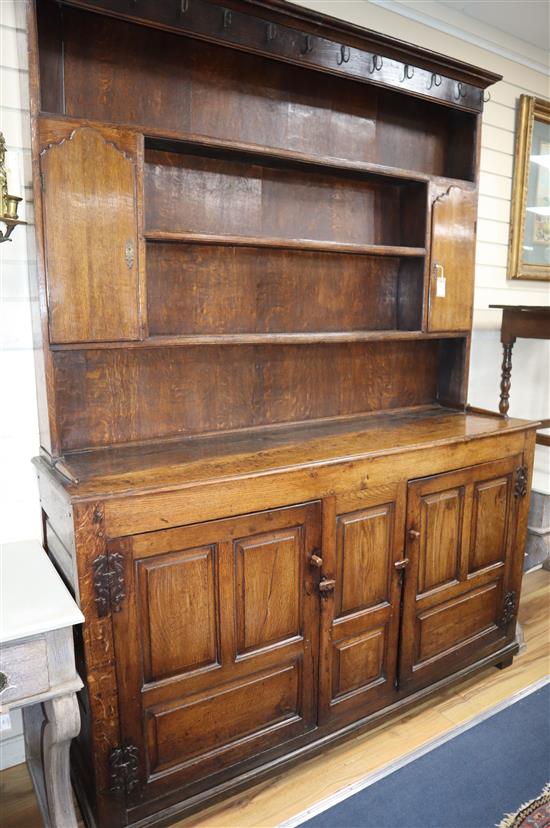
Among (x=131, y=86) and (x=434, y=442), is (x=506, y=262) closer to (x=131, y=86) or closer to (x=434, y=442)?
(x=434, y=442)

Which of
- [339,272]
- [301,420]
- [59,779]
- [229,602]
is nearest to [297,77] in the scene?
[339,272]

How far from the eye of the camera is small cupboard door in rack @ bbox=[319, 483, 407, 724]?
6.36 feet

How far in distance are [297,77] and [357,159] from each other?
0.40 meters

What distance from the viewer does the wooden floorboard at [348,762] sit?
186 centimetres

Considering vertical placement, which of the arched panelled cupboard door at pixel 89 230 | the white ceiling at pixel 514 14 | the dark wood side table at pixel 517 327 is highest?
the white ceiling at pixel 514 14

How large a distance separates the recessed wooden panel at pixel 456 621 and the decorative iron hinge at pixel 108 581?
123 cm

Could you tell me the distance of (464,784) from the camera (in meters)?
1.99

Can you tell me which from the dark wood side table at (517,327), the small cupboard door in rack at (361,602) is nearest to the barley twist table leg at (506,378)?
the dark wood side table at (517,327)

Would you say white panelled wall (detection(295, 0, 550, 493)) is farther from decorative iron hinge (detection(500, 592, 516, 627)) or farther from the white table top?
the white table top

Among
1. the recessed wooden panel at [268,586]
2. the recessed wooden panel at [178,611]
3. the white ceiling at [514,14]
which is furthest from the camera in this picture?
the white ceiling at [514,14]

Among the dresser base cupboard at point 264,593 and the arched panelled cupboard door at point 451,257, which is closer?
the dresser base cupboard at point 264,593

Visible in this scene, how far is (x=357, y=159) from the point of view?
240 cm

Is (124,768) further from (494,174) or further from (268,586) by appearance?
(494,174)

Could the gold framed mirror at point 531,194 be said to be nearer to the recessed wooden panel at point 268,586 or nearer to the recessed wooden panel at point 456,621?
the recessed wooden panel at point 456,621
